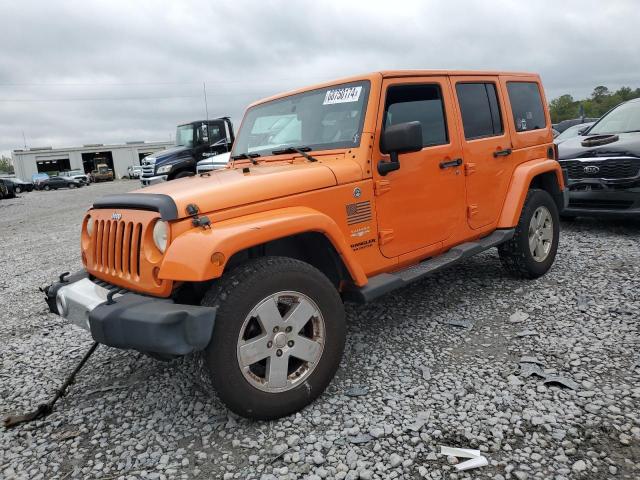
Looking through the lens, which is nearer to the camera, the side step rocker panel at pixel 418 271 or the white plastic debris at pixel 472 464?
the white plastic debris at pixel 472 464

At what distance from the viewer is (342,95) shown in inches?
134

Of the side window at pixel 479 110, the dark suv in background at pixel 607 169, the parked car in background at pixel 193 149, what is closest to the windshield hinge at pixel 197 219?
the side window at pixel 479 110

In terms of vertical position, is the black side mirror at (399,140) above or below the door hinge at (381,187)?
above

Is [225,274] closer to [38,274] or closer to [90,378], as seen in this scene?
[90,378]

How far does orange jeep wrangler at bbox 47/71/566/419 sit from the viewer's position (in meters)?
2.38

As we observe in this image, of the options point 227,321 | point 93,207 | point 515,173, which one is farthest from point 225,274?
point 515,173

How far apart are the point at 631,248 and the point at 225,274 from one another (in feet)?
16.8

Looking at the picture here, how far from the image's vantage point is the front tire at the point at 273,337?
2375 millimetres

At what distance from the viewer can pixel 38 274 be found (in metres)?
6.36

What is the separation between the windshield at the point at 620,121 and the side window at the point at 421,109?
4341 mm

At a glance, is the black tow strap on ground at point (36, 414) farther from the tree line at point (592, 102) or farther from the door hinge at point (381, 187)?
the tree line at point (592, 102)

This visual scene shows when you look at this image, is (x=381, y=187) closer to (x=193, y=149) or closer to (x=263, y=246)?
(x=263, y=246)

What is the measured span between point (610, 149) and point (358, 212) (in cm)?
476

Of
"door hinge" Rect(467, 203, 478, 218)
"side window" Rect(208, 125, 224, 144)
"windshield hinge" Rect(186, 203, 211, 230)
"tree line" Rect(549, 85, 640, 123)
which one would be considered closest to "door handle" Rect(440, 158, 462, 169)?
"door hinge" Rect(467, 203, 478, 218)
